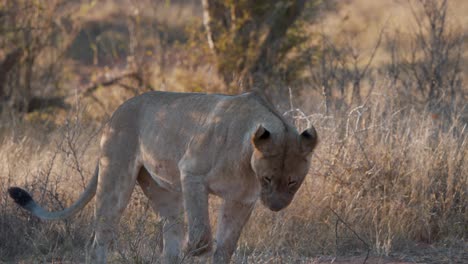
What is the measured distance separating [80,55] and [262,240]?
15874mm

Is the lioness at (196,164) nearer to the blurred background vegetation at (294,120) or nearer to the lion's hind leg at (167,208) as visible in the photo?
the lion's hind leg at (167,208)

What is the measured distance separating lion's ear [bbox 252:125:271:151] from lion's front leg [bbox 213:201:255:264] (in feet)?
2.47

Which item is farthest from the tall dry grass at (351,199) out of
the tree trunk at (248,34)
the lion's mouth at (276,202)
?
the tree trunk at (248,34)

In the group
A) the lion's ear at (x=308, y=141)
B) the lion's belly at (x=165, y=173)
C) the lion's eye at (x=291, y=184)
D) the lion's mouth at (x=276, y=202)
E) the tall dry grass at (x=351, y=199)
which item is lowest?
the tall dry grass at (x=351, y=199)

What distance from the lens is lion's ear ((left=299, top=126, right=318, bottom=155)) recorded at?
502cm

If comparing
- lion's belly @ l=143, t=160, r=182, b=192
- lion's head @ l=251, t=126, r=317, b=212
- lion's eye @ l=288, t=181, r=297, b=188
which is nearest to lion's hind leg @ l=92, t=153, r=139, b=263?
lion's belly @ l=143, t=160, r=182, b=192

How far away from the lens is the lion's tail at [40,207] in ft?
19.2

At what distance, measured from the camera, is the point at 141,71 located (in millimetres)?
13594

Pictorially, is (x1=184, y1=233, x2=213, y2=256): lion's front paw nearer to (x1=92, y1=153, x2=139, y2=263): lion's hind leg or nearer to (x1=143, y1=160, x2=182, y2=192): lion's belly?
(x1=143, y1=160, x2=182, y2=192): lion's belly

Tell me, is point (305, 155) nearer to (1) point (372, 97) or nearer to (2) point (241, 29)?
(1) point (372, 97)

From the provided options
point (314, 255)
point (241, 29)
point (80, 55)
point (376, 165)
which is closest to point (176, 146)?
point (314, 255)

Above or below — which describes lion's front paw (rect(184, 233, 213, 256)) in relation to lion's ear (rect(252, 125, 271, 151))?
below

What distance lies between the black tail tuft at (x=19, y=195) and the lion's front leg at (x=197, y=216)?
1.22m

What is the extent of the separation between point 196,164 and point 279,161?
2.08ft
